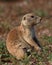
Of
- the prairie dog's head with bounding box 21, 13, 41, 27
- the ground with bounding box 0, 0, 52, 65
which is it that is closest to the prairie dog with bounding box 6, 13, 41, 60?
the prairie dog's head with bounding box 21, 13, 41, 27

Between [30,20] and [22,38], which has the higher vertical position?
[30,20]

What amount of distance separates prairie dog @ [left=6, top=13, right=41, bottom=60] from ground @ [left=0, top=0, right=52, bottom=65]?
0.17 m

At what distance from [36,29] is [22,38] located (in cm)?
327

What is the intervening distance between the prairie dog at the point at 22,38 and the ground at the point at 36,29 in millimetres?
168

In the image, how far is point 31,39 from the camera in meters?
7.78

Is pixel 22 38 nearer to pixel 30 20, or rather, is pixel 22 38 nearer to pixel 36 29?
pixel 30 20

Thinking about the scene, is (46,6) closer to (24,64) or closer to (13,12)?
(13,12)

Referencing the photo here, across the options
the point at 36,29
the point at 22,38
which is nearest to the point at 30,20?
the point at 22,38

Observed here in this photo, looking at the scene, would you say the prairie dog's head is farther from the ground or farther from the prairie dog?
the ground

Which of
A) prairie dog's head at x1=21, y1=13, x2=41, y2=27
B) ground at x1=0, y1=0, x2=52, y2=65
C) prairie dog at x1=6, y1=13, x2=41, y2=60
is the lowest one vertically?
ground at x1=0, y1=0, x2=52, y2=65

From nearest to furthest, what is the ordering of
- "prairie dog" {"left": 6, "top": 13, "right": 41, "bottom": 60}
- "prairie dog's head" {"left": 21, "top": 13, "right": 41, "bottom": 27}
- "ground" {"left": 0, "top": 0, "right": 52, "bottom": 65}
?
"ground" {"left": 0, "top": 0, "right": 52, "bottom": 65}, "prairie dog" {"left": 6, "top": 13, "right": 41, "bottom": 60}, "prairie dog's head" {"left": 21, "top": 13, "right": 41, "bottom": 27}

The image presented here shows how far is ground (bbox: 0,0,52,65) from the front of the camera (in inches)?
284

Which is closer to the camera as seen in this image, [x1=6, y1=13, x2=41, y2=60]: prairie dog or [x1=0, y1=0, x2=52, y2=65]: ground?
[x1=0, y1=0, x2=52, y2=65]: ground

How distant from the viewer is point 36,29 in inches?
436
